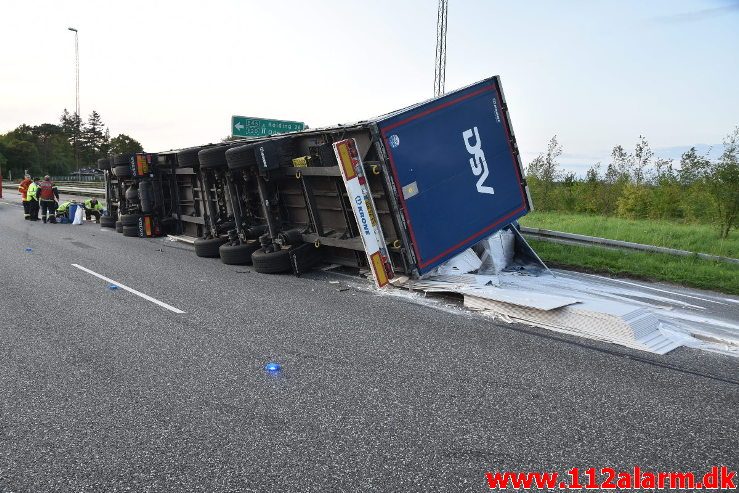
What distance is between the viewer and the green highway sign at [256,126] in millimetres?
19406

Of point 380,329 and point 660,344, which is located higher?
point 380,329

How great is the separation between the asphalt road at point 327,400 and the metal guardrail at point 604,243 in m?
5.20

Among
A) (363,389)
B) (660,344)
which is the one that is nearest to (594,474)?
(363,389)

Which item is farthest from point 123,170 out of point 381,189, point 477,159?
point 477,159

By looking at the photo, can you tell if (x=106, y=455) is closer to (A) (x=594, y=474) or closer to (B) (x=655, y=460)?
(A) (x=594, y=474)

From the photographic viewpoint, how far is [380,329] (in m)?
5.43

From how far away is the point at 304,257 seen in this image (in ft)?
28.0

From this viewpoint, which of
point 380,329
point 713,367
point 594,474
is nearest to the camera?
point 594,474

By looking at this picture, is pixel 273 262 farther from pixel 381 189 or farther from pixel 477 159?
pixel 477 159

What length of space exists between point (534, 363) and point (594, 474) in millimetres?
1630

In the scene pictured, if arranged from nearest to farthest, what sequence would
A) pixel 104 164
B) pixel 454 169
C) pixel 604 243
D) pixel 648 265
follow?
pixel 454 169 < pixel 648 265 < pixel 604 243 < pixel 104 164

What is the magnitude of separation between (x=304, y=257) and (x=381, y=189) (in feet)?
6.54

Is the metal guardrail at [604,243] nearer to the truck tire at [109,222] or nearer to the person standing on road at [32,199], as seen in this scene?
the truck tire at [109,222]

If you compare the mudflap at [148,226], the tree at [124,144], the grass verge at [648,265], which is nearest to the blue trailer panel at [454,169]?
the grass verge at [648,265]
